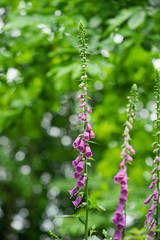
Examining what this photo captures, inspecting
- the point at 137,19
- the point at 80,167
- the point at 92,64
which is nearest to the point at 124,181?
the point at 80,167

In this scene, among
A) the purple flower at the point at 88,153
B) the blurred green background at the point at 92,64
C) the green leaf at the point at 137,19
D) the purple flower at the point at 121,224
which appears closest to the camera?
the purple flower at the point at 121,224

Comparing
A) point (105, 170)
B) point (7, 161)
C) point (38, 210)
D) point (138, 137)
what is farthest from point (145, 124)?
point (38, 210)

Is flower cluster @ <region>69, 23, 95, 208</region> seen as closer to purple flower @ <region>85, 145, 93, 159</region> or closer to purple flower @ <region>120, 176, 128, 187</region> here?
purple flower @ <region>85, 145, 93, 159</region>

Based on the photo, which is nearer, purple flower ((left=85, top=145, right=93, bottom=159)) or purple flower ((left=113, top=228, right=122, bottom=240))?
purple flower ((left=113, top=228, right=122, bottom=240))

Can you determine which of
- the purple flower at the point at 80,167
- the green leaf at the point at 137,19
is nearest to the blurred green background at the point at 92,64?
the green leaf at the point at 137,19

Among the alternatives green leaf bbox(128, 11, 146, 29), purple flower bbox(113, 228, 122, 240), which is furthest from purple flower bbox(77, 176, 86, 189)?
green leaf bbox(128, 11, 146, 29)

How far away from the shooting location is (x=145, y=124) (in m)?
5.50

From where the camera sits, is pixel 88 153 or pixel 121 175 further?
pixel 88 153

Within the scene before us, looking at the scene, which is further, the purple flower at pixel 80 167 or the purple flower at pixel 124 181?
the purple flower at pixel 80 167

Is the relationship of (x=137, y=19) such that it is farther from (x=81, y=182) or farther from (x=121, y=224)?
(x=121, y=224)

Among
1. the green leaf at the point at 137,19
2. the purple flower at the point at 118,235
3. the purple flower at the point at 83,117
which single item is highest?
the green leaf at the point at 137,19

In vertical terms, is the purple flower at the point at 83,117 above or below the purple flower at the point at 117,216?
above

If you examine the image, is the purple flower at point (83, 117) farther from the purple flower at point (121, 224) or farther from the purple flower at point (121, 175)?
the purple flower at point (121, 224)

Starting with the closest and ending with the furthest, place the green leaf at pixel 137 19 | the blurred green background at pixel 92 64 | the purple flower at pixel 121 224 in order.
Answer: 1. the purple flower at pixel 121 224
2. the green leaf at pixel 137 19
3. the blurred green background at pixel 92 64
